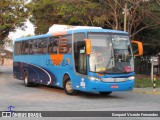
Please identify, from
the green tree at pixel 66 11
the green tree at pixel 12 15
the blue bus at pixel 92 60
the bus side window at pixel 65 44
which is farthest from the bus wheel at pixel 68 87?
the green tree at pixel 12 15

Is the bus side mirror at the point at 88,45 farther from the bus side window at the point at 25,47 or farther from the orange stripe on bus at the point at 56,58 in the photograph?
→ the bus side window at the point at 25,47

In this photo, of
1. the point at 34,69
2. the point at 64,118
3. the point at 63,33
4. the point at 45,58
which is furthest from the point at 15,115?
the point at 34,69

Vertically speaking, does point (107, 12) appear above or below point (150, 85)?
above

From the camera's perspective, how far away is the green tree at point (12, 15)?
4166 cm

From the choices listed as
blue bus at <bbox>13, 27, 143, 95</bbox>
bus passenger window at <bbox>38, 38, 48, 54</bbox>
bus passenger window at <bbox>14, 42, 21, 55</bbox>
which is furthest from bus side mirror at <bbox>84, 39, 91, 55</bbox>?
bus passenger window at <bbox>14, 42, 21, 55</bbox>

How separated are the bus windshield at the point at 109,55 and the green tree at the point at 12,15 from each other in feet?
84.0

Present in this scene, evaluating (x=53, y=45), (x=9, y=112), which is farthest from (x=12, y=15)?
(x=9, y=112)

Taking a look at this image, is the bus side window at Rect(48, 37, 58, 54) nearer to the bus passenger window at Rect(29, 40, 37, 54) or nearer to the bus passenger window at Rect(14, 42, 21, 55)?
the bus passenger window at Rect(29, 40, 37, 54)

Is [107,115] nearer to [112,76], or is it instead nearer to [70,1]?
[112,76]

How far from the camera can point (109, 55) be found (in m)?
17.0

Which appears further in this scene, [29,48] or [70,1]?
[70,1]

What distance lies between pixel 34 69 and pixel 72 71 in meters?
5.32

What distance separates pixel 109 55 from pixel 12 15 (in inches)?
1079

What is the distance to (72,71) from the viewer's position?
18.0m
